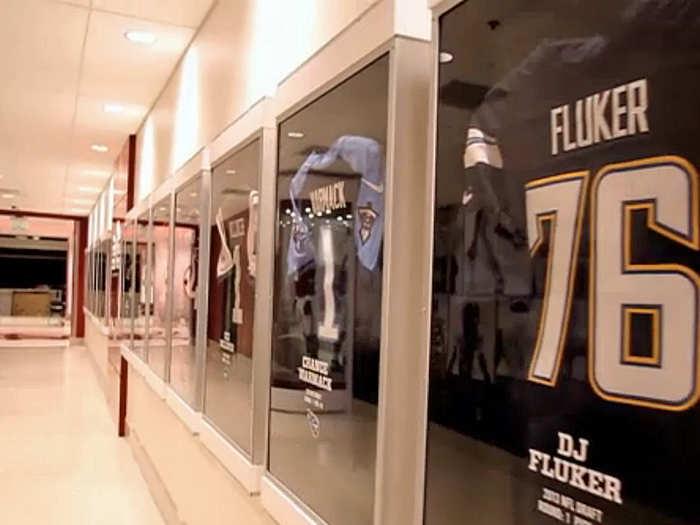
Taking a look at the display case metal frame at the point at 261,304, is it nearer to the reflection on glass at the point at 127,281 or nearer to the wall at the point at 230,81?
the wall at the point at 230,81

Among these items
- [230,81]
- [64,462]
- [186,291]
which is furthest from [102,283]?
[230,81]

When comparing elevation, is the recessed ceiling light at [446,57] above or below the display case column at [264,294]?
above

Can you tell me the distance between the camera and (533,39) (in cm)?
110

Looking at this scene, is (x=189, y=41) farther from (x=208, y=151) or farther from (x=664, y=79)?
(x=664, y=79)

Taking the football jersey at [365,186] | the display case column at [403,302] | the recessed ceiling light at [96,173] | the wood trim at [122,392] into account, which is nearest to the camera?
the display case column at [403,302]

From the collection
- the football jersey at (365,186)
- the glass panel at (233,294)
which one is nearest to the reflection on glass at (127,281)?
the glass panel at (233,294)

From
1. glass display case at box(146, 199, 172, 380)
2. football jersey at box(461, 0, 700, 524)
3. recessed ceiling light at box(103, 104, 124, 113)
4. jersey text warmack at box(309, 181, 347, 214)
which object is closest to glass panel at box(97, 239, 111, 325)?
recessed ceiling light at box(103, 104, 124, 113)

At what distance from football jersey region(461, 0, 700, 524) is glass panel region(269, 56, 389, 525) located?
1.51 feet

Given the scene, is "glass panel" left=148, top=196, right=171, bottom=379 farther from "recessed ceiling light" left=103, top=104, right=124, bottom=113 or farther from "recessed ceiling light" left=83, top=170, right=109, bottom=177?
"recessed ceiling light" left=83, top=170, right=109, bottom=177

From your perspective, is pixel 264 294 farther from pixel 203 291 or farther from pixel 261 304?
pixel 203 291

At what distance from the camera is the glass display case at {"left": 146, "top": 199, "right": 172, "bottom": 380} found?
183 inches

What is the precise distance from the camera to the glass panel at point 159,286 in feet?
15.5

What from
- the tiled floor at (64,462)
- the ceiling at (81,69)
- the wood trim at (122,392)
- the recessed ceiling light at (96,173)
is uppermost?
the recessed ceiling light at (96,173)

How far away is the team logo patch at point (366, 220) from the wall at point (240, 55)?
42 centimetres
